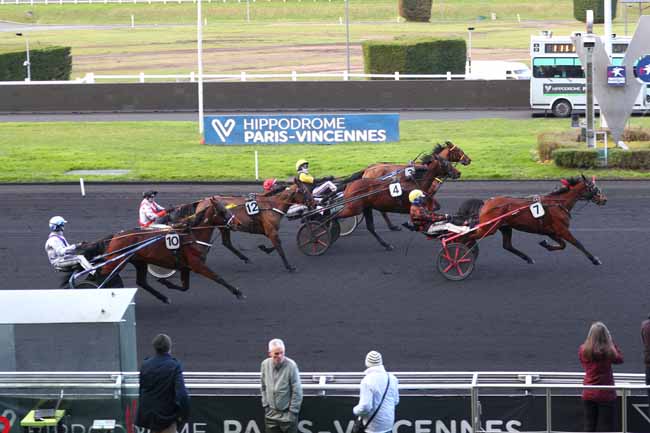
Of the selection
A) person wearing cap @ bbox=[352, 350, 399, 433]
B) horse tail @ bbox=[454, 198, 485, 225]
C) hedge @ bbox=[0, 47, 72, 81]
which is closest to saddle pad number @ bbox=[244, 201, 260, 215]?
horse tail @ bbox=[454, 198, 485, 225]

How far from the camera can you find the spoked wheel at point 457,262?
48.9 ft

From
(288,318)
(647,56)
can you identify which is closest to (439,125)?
(647,56)

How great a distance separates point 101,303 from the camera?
28.9ft

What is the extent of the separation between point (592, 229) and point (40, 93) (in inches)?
895

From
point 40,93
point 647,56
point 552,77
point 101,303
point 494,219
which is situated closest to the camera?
point 101,303

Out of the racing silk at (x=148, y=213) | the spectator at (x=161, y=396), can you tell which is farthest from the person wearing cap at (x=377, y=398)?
the racing silk at (x=148, y=213)

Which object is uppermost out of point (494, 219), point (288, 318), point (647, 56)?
point (647, 56)

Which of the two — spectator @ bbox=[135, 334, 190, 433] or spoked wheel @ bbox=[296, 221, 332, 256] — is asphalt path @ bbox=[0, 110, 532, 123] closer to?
spoked wheel @ bbox=[296, 221, 332, 256]

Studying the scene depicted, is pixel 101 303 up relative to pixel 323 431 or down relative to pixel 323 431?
up

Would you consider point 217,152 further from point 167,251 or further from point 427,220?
point 167,251

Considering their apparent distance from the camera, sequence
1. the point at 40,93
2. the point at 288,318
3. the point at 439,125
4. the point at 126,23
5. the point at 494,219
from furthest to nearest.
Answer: the point at 126,23 → the point at 40,93 → the point at 439,125 → the point at 494,219 → the point at 288,318

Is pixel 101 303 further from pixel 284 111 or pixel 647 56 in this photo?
pixel 284 111

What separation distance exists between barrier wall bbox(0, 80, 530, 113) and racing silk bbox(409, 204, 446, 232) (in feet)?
67.9

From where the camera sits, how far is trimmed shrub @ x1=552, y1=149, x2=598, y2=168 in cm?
2325
